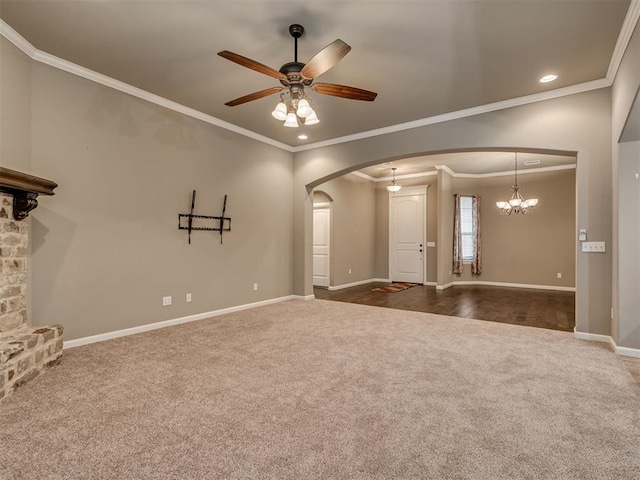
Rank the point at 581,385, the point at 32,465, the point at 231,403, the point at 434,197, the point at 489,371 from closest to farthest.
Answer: the point at 32,465 < the point at 231,403 < the point at 581,385 < the point at 489,371 < the point at 434,197

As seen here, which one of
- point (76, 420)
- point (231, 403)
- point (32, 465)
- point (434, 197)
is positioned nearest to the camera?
point (32, 465)

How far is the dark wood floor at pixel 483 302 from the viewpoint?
4846mm

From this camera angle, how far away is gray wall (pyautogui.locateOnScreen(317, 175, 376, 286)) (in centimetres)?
772

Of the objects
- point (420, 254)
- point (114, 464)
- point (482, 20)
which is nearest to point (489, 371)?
point (114, 464)

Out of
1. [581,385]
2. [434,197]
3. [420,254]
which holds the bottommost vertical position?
[581,385]

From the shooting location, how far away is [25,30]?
2.80m

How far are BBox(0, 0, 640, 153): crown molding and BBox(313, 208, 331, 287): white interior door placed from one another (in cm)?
238

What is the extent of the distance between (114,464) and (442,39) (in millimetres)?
3829

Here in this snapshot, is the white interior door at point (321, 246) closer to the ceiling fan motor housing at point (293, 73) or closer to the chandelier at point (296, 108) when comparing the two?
the chandelier at point (296, 108)

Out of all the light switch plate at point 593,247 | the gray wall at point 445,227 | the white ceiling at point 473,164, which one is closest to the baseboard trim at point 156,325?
the white ceiling at point 473,164

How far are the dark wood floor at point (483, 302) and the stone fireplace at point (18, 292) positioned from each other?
4413 millimetres

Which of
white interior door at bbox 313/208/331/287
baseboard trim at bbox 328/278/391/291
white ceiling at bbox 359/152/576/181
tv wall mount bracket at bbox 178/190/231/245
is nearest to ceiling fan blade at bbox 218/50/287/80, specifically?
tv wall mount bracket at bbox 178/190/231/245

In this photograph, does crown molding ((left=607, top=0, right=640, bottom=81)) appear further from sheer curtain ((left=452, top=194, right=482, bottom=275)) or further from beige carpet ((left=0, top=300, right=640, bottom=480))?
sheer curtain ((left=452, top=194, right=482, bottom=275))

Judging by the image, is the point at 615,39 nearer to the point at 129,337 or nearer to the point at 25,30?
the point at 25,30
